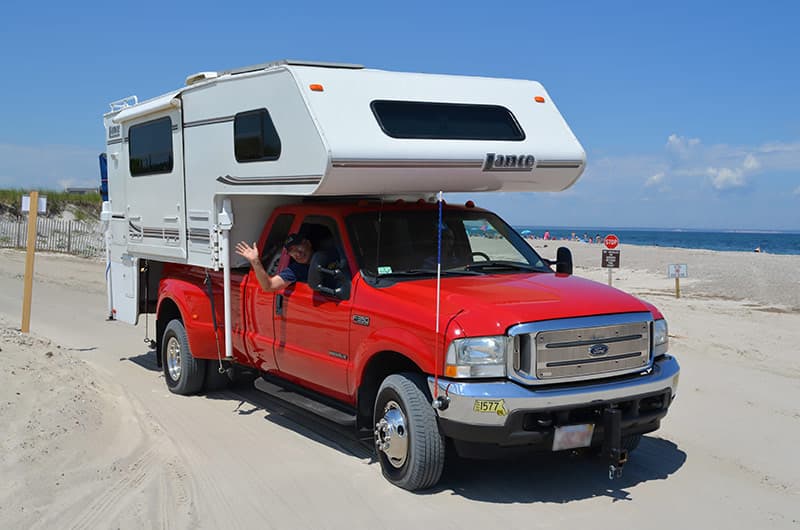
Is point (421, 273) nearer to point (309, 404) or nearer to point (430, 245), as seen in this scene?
point (430, 245)

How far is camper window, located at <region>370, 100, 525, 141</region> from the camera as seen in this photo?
6383 millimetres

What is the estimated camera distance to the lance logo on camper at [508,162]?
6570 millimetres

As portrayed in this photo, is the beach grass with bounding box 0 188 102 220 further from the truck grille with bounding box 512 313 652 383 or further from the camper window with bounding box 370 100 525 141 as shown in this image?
the truck grille with bounding box 512 313 652 383

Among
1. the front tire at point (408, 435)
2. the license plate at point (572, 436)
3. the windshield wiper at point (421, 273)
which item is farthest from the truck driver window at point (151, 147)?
the license plate at point (572, 436)

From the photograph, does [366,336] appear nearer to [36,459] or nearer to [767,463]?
[36,459]

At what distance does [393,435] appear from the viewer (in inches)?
227

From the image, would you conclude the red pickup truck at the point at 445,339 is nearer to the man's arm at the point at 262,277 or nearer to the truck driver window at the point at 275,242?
the truck driver window at the point at 275,242

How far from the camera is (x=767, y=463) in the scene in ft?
20.8

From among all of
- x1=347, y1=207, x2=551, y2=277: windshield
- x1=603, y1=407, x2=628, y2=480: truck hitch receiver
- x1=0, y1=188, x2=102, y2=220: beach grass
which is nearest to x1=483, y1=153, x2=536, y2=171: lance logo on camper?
x1=347, y1=207, x2=551, y2=277: windshield

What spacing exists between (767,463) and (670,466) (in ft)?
2.53

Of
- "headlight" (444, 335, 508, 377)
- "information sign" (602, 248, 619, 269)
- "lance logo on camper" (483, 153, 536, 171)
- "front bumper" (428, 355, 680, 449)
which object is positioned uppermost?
"lance logo on camper" (483, 153, 536, 171)

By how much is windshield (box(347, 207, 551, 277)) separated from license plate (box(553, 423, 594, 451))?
5.55ft

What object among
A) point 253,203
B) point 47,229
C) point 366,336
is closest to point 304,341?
point 366,336

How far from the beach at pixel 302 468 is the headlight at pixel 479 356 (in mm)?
933
